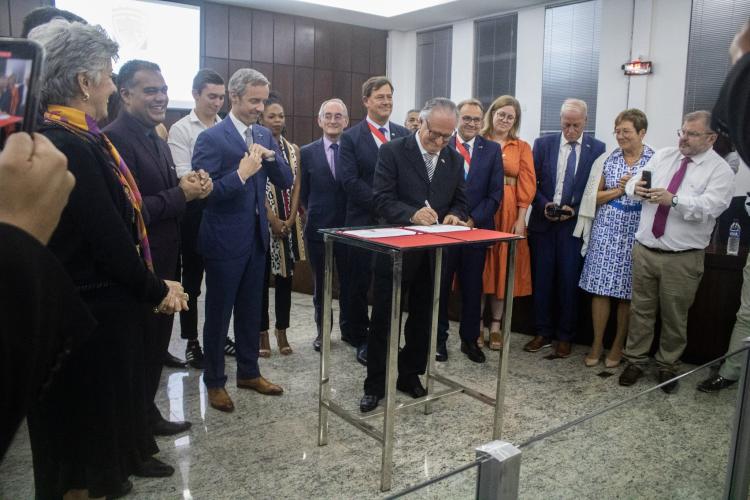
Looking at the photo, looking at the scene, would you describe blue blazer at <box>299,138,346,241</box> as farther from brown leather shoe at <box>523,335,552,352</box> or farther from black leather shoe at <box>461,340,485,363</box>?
brown leather shoe at <box>523,335,552,352</box>

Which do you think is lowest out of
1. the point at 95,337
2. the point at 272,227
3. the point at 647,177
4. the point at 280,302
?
the point at 280,302

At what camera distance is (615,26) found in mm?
7441

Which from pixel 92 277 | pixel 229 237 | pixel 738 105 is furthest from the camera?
pixel 229 237

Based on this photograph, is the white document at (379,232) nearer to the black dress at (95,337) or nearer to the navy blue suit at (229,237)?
the navy blue suit at (229,237)

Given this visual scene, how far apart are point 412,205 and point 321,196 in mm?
982

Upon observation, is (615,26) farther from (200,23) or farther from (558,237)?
(200,23)

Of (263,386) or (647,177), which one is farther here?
(647,177)

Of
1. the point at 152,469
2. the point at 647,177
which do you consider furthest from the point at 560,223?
the point at 152,469

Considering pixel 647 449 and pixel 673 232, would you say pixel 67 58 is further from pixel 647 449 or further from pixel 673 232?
pixel 673 232

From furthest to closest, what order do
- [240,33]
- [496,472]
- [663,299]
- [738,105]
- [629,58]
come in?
[240,33], [629,58], [663,299], [496,472], [738,105]

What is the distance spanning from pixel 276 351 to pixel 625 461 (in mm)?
2569

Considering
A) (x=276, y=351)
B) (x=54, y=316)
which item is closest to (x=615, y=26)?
(x=276, y=351)

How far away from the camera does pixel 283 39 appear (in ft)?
31.2

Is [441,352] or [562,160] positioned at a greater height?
[562,160]
